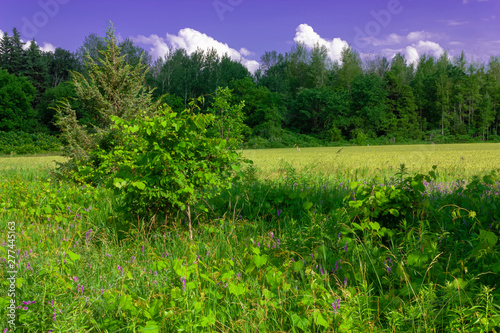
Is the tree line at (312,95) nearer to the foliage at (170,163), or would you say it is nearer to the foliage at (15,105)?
the foliage at (15,105)

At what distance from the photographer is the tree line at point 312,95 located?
54.2 meters

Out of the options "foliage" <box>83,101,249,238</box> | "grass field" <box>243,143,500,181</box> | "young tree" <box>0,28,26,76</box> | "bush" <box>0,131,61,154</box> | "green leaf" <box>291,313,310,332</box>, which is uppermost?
"young tree" <box>0,28,26,76</box>

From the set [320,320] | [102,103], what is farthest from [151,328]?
[102,103]

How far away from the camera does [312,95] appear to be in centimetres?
6038

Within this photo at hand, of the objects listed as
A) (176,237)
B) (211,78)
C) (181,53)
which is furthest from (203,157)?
(181,53)

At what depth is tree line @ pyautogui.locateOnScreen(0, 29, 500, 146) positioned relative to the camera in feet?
178

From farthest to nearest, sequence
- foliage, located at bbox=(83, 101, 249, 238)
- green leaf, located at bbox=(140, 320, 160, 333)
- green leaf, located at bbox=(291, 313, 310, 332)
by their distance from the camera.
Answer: foliage, located at bbox=(83, 101, 249, 238) → green leaf, located at bbox=(291, 313, 310, 332) → green leaf, located at bbox=(140, 320, 160, 333)

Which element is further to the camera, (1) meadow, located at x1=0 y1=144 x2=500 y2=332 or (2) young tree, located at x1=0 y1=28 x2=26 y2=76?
(2) young tree, located at x1=0 y1=28 x2=26 y2=76

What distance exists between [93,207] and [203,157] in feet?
7.24

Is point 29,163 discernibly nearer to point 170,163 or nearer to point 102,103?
point 102,103

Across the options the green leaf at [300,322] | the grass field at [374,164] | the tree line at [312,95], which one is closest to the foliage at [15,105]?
the tree line at [312,95]

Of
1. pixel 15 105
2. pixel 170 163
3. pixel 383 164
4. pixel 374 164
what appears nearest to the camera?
pixel 170 163

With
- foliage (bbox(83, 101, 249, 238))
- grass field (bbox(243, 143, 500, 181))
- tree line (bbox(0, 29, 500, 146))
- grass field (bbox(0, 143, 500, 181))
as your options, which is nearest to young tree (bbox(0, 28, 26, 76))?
tree line (bbox(0, 29, 500, 146))

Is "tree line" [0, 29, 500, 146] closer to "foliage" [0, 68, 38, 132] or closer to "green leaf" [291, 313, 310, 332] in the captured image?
"foliage" [0, 68, 38, 132]
